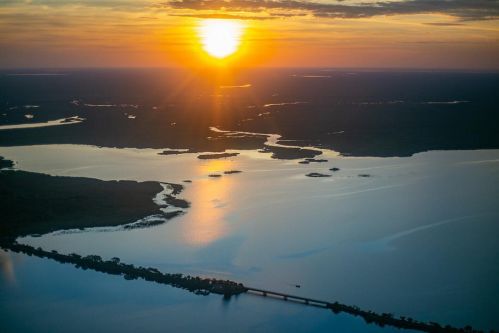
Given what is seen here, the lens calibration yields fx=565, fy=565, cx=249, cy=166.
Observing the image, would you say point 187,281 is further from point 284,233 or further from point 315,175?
point 315,175

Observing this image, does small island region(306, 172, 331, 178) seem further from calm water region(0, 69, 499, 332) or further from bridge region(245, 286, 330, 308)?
bridge region(245, 286, 330, 308)

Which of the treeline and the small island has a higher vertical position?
the small island

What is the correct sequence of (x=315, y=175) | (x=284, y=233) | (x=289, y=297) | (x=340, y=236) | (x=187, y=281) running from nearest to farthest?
(x=289, y=297) → (x=187, y=281) → (x=340, y=236) → (x=284, y=233) → (x=315, y=175)

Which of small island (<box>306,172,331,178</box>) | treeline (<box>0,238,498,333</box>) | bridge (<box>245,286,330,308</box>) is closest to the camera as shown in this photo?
treeline (<box>0,238,498,333</box>)

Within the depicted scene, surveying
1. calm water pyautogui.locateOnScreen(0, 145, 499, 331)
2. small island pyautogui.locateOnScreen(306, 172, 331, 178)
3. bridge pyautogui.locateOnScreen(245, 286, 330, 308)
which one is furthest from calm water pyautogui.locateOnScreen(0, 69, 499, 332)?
small island pyautogui.locateOnScreen(306, 172, 331, 178)

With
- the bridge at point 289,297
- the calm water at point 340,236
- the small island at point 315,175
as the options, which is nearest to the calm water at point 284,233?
the calm water at point 340,236

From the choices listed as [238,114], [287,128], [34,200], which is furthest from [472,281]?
[238,114]

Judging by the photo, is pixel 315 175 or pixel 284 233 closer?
pixel 284 233

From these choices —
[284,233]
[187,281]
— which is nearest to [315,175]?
[284,233]
